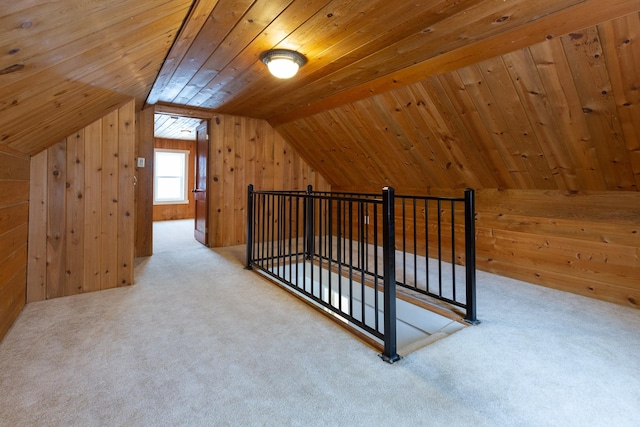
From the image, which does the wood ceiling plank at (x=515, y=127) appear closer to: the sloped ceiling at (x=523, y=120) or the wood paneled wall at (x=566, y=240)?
the sloped ceiling at (x=523, y=120)

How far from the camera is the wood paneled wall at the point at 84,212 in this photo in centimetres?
253

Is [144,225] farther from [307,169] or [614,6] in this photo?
[614,6]

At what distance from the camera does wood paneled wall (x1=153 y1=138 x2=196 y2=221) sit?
7.70m

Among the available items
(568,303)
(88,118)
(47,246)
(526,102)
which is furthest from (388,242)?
(47,246)

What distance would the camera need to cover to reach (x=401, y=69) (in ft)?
9.07

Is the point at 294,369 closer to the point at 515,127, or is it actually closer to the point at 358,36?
the point at 358,36

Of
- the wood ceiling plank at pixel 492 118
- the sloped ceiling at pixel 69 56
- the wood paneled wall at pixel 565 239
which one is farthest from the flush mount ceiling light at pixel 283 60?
the wood paneled wall at pixel 565 239

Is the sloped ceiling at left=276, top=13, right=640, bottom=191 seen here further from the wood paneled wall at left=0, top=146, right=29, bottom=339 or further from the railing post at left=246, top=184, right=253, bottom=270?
the wood paneled wall at left=0, top=146, right=29, bottom=339

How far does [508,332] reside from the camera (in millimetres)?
2018

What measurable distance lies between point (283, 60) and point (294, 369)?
2.23m

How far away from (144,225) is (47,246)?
65.8 inches

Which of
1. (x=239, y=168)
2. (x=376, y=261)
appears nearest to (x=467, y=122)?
(x=376, y=261)

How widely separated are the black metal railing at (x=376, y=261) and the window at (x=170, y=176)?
4.48 metres

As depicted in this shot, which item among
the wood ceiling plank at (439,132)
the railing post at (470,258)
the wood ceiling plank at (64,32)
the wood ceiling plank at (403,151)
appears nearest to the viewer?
the wood ceiling plank at (64,32)
